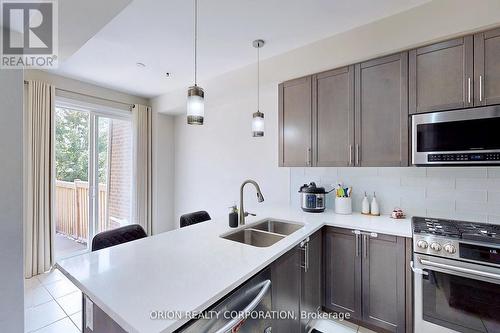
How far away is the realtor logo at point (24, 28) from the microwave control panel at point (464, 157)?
2958 millimetres

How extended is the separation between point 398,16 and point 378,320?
2.56m

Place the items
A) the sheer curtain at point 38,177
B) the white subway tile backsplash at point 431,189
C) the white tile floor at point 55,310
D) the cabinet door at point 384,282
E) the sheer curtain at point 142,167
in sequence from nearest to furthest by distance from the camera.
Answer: the cabinet door at point 384,282, the white subway tile backsplash at point 431,189, the white tile floor at point 55,310, the sheer curtain at point 38,177, the sheer curtain at point 142,167

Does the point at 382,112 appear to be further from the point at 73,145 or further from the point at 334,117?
the point at 73,145

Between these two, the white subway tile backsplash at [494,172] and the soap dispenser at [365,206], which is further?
the soap dispenser at [365,206]

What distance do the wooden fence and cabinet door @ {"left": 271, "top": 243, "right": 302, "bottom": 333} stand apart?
3.62 metres

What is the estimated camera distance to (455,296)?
1.56 meters

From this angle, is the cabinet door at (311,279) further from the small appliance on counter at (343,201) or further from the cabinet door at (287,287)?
the small appliance on counter at (343,201)

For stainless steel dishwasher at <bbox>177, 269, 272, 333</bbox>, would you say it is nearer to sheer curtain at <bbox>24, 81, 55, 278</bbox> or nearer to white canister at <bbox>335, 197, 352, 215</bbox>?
white canister at <bbox>335, 197, 352, 215</bbox>

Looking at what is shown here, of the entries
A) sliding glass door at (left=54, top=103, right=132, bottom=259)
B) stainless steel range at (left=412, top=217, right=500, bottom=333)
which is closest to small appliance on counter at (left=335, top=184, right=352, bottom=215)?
stainless steel range at (left=412, top=217, right=500, bottom=333)

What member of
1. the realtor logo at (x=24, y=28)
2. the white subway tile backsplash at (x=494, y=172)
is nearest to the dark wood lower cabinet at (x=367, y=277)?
the white subway tile backsplash at (x=494, y=172)

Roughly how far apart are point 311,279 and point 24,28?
3.06 m

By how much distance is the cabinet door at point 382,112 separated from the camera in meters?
1.97

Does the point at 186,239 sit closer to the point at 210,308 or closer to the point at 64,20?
the point at 210,308

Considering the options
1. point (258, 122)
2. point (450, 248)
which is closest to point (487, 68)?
point (450, 248)
